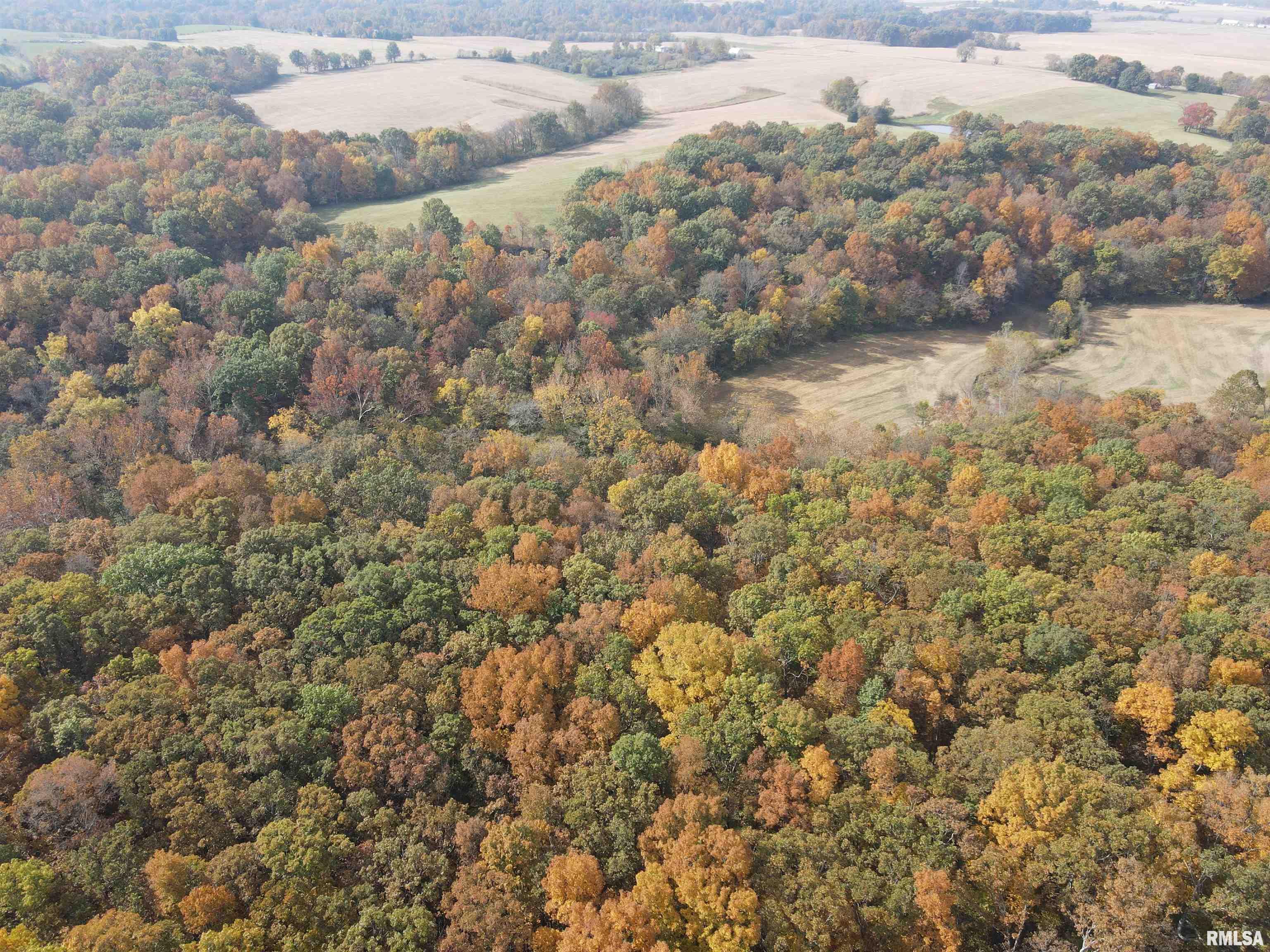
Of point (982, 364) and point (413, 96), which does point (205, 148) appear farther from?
point (982, 364)

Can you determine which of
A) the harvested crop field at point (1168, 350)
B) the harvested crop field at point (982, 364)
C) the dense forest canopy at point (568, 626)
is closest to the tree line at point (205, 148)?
the dense forest canopy at point (568, 626)

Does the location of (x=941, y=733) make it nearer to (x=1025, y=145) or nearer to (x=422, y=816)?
(x=422, y=816)

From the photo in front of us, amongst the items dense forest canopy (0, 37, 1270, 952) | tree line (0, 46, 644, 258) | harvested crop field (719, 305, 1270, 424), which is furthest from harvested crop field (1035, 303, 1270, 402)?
tree line (0, 46, 644, 258)

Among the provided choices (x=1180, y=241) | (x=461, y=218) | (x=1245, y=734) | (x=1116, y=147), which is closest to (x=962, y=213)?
(x=1180, y=241)

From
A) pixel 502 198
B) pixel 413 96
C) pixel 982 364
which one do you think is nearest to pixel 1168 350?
pixel 982 364

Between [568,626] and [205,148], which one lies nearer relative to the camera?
[568,626]

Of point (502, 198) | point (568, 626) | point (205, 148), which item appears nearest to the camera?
point (568, 626)
